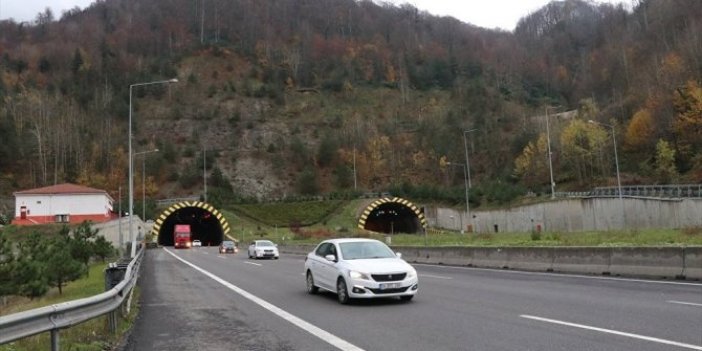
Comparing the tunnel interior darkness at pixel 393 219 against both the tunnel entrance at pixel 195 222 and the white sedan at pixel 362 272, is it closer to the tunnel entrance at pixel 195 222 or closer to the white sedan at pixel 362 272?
the tunnel entrance at pixel 195 222

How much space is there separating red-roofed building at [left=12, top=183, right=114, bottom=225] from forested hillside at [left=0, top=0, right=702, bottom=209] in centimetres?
2523

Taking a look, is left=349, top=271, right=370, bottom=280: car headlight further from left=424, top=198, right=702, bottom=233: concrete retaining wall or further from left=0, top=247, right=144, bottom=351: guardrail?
left=424, top=198, right=702, bottom=233: concrete retaining wall

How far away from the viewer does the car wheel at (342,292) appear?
13799 millimetres

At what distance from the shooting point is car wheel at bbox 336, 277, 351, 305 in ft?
45.3

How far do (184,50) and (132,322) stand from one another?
18478 centimetres

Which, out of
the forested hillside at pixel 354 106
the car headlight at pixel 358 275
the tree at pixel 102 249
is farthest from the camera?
the forested hillside at pixel 354 106

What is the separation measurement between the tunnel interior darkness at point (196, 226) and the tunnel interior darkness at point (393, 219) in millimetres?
24588

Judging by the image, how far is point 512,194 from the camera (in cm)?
8088

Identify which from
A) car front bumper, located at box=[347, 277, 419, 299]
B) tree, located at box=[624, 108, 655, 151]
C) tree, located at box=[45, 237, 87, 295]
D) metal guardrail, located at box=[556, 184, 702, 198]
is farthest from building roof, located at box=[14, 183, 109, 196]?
tree, located at box=[624, 108, 655, 151]

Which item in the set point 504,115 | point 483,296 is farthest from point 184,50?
point 483,296

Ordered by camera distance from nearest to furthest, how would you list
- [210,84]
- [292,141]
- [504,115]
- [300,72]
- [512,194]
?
[512,194]
[292,141]
[504,115]
[210,84]
[300,72]

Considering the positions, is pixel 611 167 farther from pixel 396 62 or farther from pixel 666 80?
pixel 396 62

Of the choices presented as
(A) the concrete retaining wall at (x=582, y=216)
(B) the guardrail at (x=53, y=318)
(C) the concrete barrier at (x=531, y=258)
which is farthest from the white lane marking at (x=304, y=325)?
(A) the concrete retaining wall at (x=582, y=216)

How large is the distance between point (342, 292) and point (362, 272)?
0.95 metres
